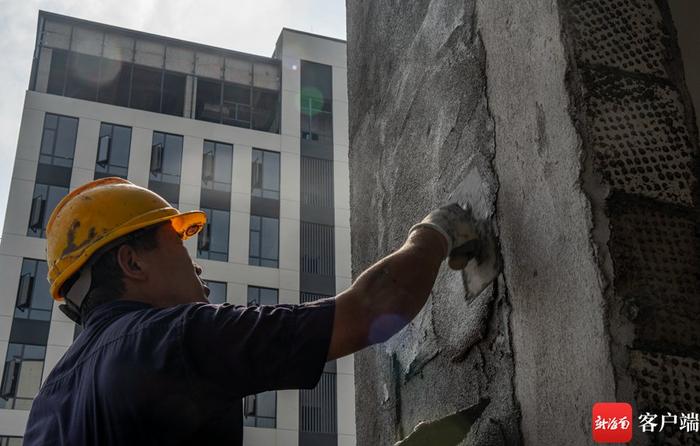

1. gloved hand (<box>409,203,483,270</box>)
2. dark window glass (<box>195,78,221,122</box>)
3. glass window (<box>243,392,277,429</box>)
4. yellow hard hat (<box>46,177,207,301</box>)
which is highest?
dark window glass (<box>195,78,221,122</box>)

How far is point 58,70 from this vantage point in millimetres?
23109

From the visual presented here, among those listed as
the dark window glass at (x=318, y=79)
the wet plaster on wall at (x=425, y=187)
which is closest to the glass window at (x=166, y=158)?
the dark window glass at (x=318, y=79)

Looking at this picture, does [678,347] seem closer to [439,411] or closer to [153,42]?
[439,411]

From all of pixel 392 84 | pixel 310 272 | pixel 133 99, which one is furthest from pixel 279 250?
pixel 392 84

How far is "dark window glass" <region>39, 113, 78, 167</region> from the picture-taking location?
21984 mm

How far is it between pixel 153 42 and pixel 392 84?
2289 cm

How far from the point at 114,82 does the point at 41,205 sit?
472cm

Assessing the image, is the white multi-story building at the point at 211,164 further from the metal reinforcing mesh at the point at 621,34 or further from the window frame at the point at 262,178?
the metal reinforcing mesh at the point at 621,34

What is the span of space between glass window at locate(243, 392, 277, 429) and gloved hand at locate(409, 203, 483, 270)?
64.1 ft

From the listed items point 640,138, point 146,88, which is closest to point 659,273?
point 640,138

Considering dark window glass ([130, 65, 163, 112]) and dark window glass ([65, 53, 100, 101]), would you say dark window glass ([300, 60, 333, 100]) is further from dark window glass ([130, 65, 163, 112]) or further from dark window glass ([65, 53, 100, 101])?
dark window glass ([65, 53, 100, 101])

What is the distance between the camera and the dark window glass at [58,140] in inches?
866

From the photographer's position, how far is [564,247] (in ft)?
5.65

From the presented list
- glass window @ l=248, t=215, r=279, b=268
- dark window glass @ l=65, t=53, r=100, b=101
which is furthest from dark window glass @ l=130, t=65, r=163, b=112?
glass window @ l=248, t=215, r=279, b=268
